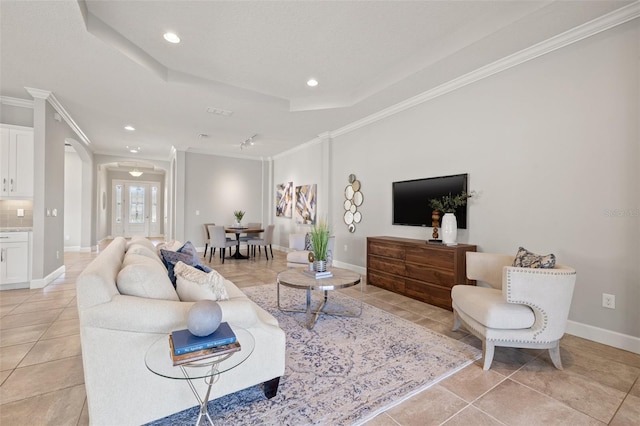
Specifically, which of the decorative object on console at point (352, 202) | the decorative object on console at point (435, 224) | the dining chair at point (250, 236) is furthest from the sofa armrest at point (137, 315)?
the dining chair at point (250, 236)

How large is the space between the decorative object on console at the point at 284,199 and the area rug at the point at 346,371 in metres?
4.87

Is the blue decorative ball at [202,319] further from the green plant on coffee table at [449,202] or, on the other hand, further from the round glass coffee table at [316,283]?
the green plant on coffee table at [449,202]

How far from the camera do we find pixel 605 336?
2637 mm

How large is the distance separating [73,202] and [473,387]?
32.6ft

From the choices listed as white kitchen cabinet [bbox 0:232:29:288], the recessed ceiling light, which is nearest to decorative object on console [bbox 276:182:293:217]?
the recessed ceiling light

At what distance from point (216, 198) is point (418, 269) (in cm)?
640

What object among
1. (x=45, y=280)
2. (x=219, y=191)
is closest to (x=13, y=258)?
(x=45, y=280)

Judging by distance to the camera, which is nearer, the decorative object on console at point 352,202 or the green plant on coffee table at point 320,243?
the green plant on coffee table at point 320,243

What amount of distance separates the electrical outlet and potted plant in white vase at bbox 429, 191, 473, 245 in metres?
1.38

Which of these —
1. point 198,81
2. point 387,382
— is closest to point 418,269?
point 387,382

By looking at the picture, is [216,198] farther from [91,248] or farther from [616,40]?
[616,40]

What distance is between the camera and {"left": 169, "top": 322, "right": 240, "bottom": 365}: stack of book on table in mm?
1244

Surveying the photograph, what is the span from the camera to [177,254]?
8.90 feet

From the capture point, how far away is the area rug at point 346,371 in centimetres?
170
